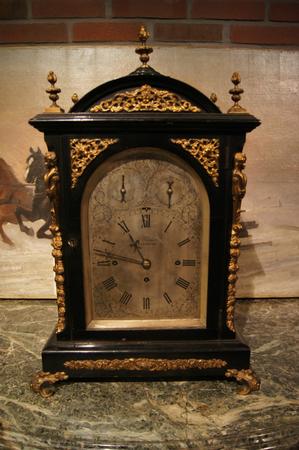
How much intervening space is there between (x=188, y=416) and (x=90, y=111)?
27.4 inches

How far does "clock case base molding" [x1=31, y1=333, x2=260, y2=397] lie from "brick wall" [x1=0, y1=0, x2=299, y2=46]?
95 centimetres

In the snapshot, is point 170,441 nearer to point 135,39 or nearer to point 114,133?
point 114,133

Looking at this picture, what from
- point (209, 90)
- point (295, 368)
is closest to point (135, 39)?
point (209, 90)

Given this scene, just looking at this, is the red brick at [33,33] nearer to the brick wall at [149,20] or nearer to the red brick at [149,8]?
the brick wall at [149,20]

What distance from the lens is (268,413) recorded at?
2.62 feet

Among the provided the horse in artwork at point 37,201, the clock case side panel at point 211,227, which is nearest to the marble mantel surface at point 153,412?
the clock case side panel at point 211,227

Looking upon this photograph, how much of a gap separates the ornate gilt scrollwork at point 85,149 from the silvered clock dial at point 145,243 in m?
0.03

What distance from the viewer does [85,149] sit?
809mm

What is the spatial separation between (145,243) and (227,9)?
85 cm

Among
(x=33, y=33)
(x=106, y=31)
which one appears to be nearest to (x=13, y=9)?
(x=33, y=33)

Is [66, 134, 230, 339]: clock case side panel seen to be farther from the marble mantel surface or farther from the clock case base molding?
the marble mantel surface

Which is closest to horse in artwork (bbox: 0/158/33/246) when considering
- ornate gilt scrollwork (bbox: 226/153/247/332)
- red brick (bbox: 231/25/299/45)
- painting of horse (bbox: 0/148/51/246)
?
painting of horse (bbox: 0/148/51/246)

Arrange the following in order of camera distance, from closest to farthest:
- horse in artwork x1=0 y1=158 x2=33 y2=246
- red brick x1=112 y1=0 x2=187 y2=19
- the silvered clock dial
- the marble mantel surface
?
the marble mantel surface → the silvered clock dial → red brick x1=112 y1=0 x2=187 y2=19 → horse in artwork x1=0 y1=158 x2=33 y2=246

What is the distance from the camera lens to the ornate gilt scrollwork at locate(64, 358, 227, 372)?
0.89 metres
